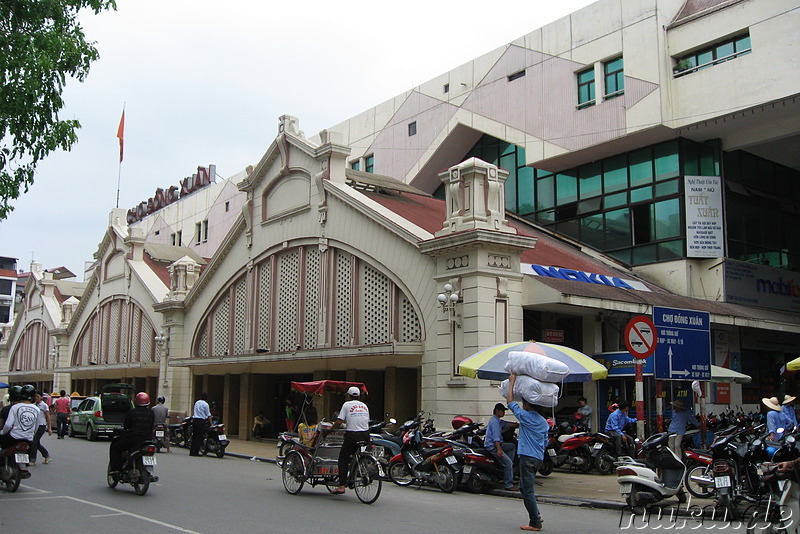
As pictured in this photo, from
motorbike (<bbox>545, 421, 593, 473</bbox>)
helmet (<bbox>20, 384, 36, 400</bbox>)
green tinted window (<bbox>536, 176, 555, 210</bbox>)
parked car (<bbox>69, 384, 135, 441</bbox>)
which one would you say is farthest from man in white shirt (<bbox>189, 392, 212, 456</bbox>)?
green tinted window (<bbox>536, 176, 555, 210</bbox>)

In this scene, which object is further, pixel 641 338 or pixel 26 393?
pixel 26 393

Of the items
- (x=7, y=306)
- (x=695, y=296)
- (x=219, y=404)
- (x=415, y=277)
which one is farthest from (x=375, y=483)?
(x=7, y=306)

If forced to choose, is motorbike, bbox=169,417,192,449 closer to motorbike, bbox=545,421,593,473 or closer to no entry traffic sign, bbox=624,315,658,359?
motorbike, bbox=545,421,593,473

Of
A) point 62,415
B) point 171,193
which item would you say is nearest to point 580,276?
point 62,415

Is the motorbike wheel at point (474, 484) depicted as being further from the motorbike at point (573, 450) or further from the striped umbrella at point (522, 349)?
the motorbike at point (573, 450)

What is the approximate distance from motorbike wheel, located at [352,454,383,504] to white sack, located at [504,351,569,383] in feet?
9.79

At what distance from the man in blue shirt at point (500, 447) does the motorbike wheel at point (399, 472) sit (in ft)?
6.13

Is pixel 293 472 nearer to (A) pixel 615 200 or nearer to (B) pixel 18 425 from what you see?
(B) pixel 18 425

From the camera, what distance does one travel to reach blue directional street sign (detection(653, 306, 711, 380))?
510 inches

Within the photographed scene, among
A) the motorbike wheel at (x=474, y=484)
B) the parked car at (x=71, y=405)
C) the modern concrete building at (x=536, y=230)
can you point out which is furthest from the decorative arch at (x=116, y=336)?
the motorbike wheel at (x=474, y=484)

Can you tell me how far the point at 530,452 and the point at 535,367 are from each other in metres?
1.05

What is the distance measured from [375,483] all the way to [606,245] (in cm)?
1741

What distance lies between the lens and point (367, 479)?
12055 mm

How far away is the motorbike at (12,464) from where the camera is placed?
12.4 m
